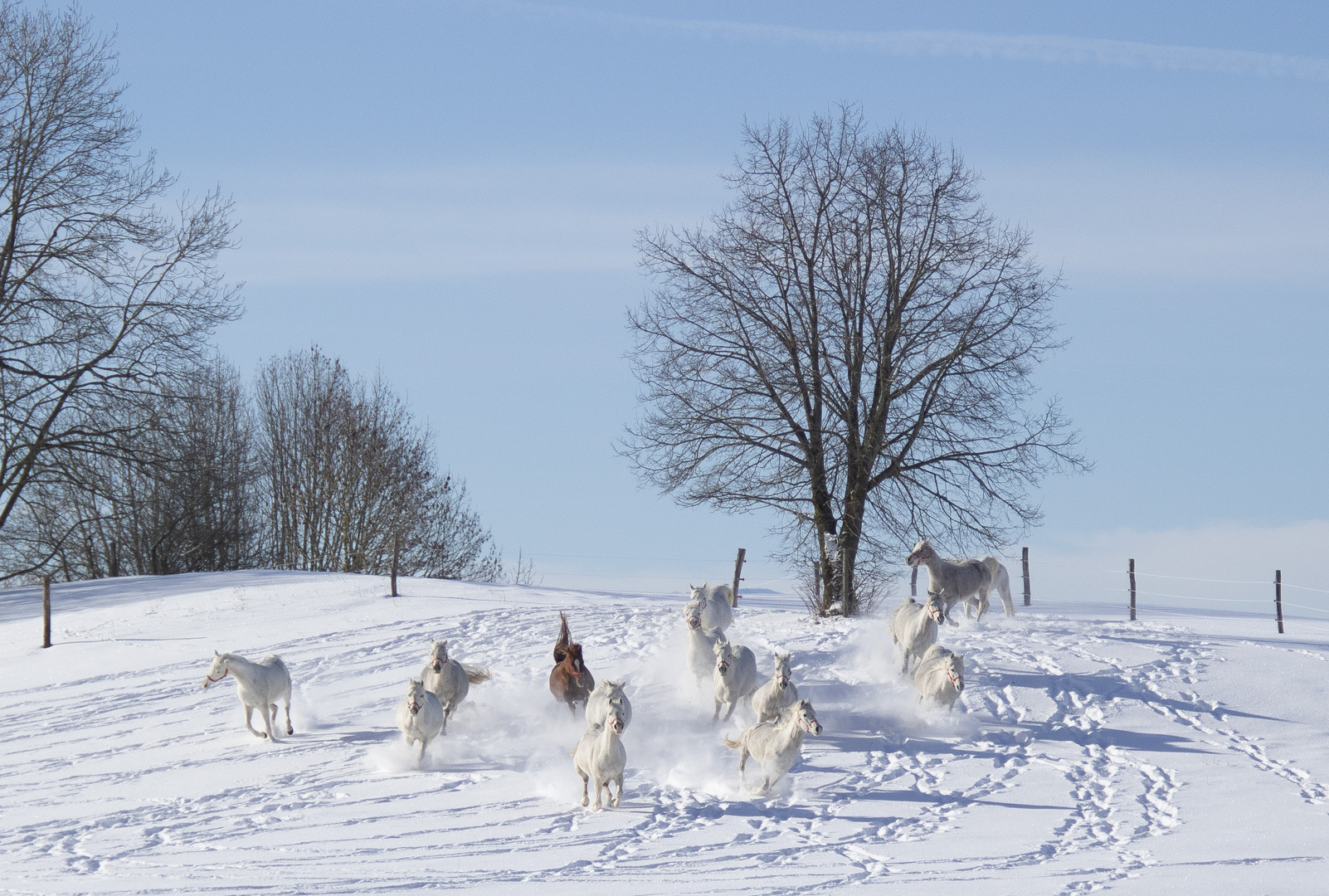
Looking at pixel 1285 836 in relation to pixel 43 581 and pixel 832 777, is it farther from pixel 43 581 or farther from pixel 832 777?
pixel 43 581

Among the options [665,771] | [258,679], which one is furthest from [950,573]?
[258,679]

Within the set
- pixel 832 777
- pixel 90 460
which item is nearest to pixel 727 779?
pixel 832 777

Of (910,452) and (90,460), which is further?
(90,460)

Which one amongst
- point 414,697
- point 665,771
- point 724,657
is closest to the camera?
point 414,697

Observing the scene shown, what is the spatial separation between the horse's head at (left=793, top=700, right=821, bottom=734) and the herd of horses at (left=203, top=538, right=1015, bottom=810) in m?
0.01

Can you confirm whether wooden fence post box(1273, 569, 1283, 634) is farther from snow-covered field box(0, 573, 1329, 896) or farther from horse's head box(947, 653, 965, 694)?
horse's head box(947, 653, 965, 694)

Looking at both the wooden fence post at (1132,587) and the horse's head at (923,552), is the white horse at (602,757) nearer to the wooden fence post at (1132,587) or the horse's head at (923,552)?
the horse's head at (923,552)

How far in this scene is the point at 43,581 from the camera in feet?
76.1

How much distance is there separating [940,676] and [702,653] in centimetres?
299

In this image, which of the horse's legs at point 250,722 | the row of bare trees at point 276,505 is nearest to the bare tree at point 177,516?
the row of bare trees at point 276,505

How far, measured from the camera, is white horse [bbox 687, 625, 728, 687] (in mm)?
15680

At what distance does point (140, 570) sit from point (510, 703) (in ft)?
96.3

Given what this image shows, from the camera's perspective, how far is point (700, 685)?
16.0m

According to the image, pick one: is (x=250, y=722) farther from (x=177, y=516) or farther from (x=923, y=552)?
(x=177, y=516)
